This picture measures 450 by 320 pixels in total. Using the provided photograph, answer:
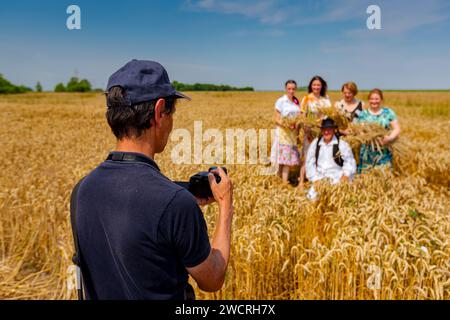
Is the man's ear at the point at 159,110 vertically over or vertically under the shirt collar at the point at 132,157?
over

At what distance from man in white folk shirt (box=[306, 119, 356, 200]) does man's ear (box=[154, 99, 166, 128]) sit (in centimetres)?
449

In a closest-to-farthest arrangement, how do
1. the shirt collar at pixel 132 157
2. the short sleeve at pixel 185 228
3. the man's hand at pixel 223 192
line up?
1. the short sleeve at pixel 185 228
2. the shirt collar at pixel 132 157
3. the man's hand at pixel 223 192

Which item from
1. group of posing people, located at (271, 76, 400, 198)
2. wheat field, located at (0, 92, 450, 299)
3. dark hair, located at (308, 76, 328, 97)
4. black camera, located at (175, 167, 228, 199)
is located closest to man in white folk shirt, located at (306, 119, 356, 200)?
group of posing people, located at (271, 76, 400, 198)

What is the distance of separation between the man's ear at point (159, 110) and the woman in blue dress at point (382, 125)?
516 cm

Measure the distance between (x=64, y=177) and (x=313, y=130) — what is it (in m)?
4.44

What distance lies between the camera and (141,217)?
4.17ft

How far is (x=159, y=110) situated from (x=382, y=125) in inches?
214

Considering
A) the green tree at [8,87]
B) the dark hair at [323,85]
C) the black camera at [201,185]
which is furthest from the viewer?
the green tree at [8,87]

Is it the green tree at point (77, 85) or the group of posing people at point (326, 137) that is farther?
the green tree at point (77, 85)

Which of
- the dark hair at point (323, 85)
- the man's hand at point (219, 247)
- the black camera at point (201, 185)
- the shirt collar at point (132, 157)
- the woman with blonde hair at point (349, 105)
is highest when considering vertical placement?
the dark hair at point (323, 85)

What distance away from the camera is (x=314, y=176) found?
5848 millimetres

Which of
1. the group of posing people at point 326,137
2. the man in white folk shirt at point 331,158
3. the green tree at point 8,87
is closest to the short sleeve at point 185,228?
the group of posing people at point 326,137

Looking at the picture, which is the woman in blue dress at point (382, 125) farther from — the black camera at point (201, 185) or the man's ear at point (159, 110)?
the man's ear at point (159, 110)

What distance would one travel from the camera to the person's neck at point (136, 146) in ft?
4.61
